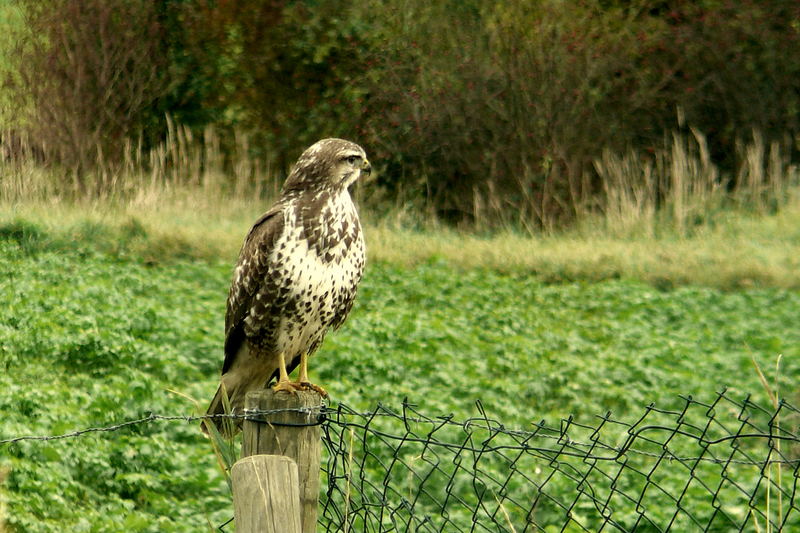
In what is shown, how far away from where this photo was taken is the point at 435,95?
1872 centimetres

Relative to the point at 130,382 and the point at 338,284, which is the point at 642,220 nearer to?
the point at 130,382

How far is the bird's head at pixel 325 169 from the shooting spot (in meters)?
4.85

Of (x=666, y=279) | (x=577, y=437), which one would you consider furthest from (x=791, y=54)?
(x=577, y=437)

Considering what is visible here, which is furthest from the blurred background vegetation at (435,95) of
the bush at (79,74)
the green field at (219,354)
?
the green field at (219,354)

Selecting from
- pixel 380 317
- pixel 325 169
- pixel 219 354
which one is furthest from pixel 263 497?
pixel 380 317

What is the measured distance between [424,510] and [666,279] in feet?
27.1

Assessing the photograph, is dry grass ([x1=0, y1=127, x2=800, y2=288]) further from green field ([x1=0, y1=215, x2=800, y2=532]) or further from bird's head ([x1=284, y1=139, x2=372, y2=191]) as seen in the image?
bird's head ([x1=284, y1=139, x2=372, y2=191])

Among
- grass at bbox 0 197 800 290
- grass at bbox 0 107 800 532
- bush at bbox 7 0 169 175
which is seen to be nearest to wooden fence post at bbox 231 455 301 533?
grass at bbox 0 107 800 532

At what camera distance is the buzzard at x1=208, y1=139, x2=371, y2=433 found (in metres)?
4.70

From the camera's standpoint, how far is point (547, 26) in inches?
723

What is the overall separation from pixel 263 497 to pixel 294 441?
1.06 ft

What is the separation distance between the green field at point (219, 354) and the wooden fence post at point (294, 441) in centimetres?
120

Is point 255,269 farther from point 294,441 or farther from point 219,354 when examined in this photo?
point 219,354

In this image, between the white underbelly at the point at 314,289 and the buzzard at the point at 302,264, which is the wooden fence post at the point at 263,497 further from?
the white underbelly at the point at 314,289
